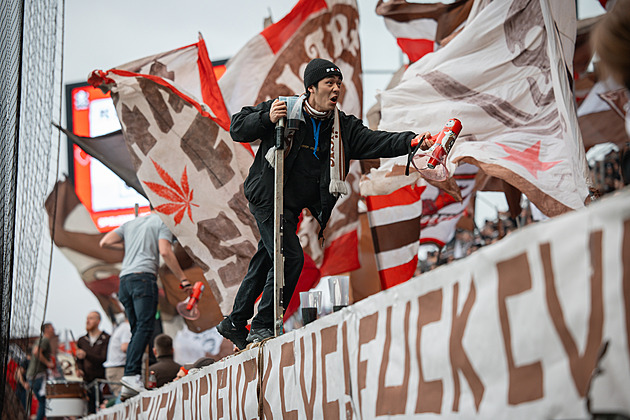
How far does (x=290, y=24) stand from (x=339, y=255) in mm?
2378

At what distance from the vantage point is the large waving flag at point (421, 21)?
8.30 meters

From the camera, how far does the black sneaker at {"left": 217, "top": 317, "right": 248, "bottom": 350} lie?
412 centimetres

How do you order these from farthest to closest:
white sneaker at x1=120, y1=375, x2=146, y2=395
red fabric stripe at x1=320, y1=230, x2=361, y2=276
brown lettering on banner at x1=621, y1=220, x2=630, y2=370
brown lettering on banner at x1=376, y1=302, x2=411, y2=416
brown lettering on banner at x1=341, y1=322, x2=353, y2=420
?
red fabric stripe at x1=320, y1=230, x2=361, y2=276 < white sneaker at x1=120, y1=375, x2=146, y2=395 < brown lettering on banner at x1=341, y1=322, x2=353, y2=420 < brown lettering on banner at x1=376, y1=302, x2=411, y2=416 < brown lettering on banner at x1=621, y1=220, x2=630, y2=370

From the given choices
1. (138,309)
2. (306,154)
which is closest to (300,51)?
(138,309)

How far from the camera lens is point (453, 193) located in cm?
629

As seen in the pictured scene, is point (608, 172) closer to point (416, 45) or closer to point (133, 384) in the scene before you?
point (416, 45)

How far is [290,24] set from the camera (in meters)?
8.12

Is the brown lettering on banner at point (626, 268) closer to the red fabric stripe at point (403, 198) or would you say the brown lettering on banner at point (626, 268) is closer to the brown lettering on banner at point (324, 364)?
the brown lettering on banner at point (324, 364)

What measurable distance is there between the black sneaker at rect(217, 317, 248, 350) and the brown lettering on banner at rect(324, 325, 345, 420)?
5.70ft

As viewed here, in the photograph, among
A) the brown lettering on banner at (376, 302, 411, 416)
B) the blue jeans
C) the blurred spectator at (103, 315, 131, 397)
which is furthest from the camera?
the blurred spectator at (103, 315, 131, 397)

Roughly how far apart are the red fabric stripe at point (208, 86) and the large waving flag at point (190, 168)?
79 centimetres

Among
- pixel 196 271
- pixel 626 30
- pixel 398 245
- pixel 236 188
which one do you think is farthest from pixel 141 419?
pixel 626 30

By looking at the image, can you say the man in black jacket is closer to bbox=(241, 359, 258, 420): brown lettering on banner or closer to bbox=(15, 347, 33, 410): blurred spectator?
bbox=(241, 359, 258, 420): brown lettering on banner

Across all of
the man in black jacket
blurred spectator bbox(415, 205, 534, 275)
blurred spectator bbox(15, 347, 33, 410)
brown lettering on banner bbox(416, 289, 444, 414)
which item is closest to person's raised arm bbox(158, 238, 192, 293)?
blurred spectator bbox(15, 347, 33, 410)
